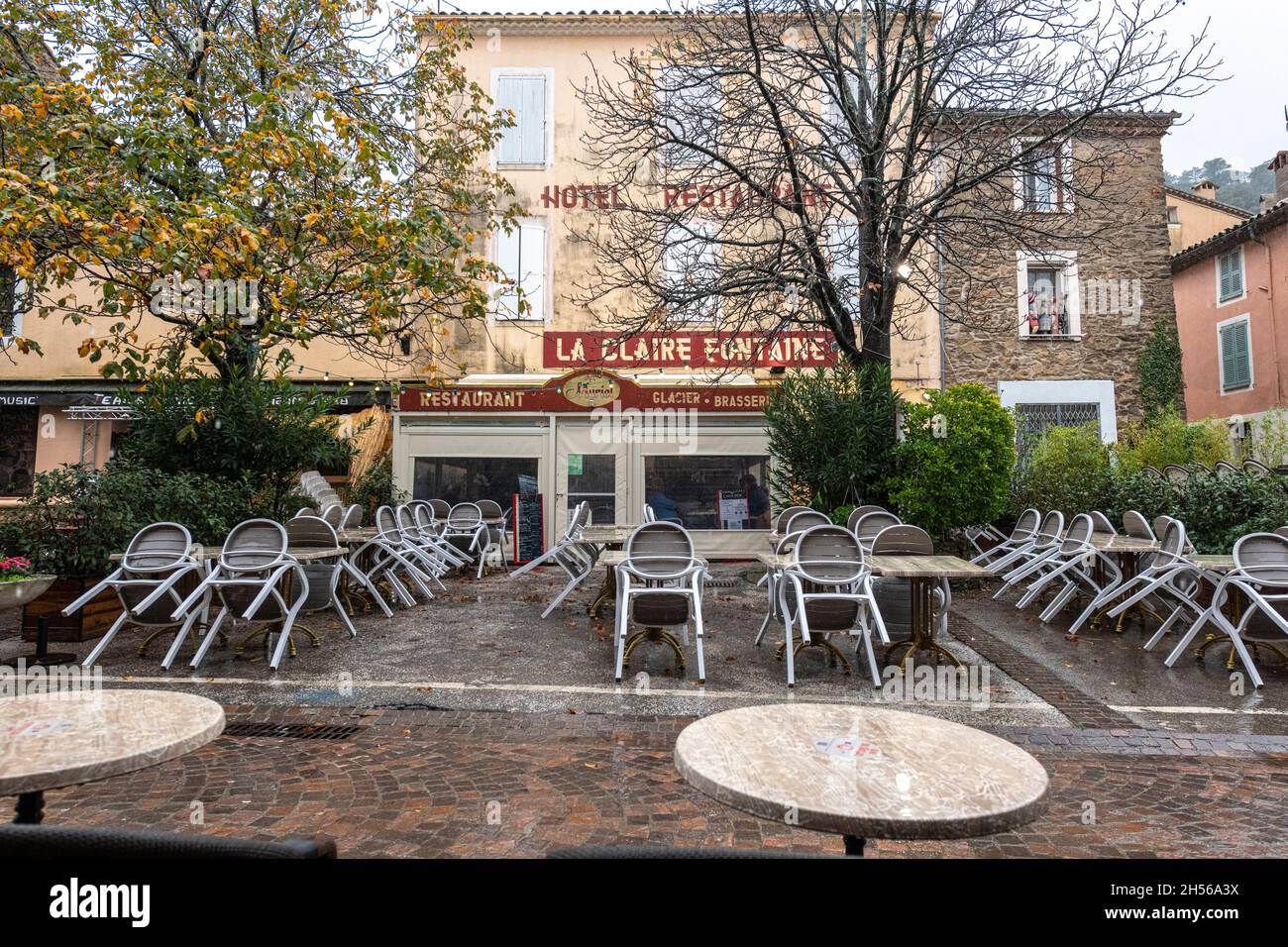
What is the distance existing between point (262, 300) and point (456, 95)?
338 inches

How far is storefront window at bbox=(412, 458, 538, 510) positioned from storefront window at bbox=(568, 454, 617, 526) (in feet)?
2.45

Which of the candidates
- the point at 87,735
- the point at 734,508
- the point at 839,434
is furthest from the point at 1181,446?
the point at 87,735

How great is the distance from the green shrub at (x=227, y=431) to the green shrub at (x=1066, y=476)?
10613mm

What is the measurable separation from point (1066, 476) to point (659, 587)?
787 cm

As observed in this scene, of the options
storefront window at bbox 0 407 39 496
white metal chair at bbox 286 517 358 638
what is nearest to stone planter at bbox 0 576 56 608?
white metal chair at bbox 286 517 358 638

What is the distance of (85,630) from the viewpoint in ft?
21.9

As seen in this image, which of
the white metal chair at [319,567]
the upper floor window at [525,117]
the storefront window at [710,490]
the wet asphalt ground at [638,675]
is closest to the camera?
the wet asphalt ground at [638,675]

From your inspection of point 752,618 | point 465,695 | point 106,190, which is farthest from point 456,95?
point 465,695

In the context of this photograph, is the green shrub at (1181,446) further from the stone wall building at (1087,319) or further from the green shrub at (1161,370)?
the stone wall building at (1087,319)

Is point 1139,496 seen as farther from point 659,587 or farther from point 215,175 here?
point 215,175

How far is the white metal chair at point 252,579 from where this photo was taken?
562 centimetres

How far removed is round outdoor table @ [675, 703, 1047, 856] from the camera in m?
1.45

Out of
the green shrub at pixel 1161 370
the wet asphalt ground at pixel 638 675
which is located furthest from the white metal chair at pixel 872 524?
the green shrub at pixel 1161 370

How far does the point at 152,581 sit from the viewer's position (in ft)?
18.1
